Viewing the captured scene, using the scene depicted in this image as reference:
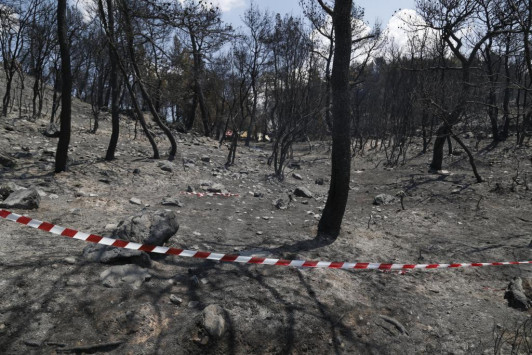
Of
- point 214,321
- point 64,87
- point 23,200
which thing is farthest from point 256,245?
point 64,87

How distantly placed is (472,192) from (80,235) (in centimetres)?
920

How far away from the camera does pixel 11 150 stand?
895cm

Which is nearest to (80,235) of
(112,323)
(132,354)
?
(112,323)

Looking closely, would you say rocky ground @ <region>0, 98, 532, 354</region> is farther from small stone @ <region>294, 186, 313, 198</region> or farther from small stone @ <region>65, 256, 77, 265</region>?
small stone @ <region>294, 186, 313, 198</region>

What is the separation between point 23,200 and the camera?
5.25 meters

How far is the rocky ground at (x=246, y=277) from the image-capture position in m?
2.89

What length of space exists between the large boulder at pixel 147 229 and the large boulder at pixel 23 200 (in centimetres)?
208

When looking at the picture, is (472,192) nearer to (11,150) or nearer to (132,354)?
(132,354)

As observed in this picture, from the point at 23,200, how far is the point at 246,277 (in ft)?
12.4

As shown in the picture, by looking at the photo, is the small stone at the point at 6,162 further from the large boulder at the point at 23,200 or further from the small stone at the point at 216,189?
the small stone at the point at 216,189

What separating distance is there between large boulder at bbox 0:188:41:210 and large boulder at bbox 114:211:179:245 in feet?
6.83

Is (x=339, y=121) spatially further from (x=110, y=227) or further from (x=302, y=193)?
(x=302, y=193)

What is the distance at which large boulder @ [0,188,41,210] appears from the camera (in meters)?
5.14

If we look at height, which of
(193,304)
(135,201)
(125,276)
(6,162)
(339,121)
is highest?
(339,121)
